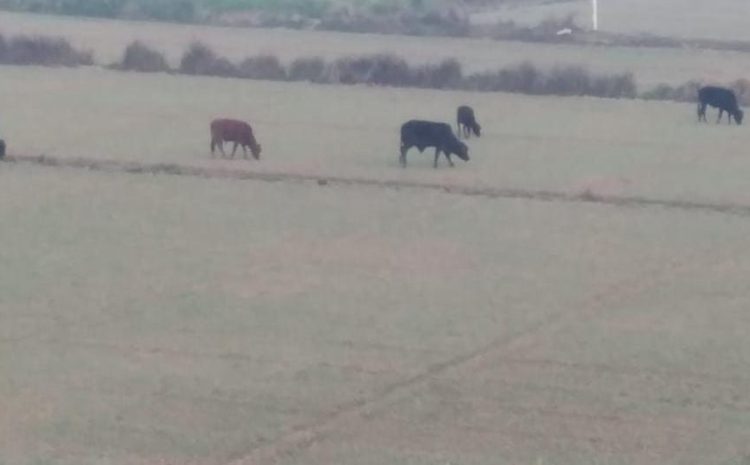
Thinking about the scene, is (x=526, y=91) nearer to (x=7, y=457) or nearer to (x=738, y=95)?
(x=738, y=95)

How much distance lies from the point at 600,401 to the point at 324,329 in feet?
10.0

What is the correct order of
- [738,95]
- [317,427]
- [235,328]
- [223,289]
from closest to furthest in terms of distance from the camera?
[317,427] → [235,328] → [223,289] → [738,95]

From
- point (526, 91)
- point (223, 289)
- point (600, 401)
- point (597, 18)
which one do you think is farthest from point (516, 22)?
point (600, 401)

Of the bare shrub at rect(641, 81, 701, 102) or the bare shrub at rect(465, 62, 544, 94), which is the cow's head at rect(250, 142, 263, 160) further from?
Result: the bare shrub at rect(641, 81, 701, 102)

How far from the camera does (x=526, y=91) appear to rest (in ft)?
124

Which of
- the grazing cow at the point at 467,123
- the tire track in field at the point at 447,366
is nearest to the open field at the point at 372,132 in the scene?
the grazing cow at the point at 467,123

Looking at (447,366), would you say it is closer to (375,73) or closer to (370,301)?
(370,301)

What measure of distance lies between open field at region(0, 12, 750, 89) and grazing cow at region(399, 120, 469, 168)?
45.0 ft

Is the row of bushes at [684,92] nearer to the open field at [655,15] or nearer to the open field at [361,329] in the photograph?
the open field at [361,329]

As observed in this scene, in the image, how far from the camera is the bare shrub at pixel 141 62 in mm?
40344

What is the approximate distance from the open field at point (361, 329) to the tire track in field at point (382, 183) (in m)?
0.50

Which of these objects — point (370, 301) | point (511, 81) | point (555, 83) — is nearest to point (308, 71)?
point (511, 81)

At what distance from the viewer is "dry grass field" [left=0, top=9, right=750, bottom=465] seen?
1262cm

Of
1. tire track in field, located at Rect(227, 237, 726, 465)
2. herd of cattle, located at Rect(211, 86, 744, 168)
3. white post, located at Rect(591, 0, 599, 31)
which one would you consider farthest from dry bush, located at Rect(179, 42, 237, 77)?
tire track in field, located at Rect(227, 237, 726, 465)
